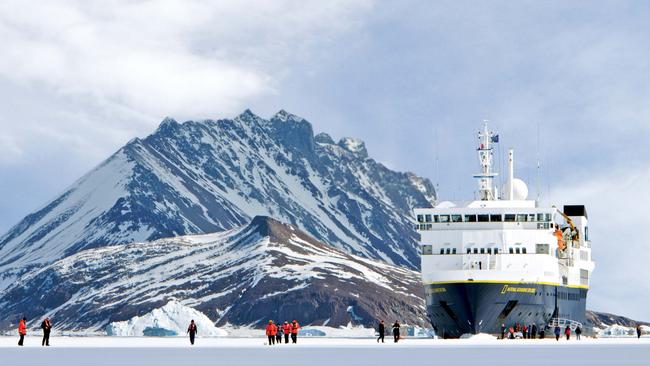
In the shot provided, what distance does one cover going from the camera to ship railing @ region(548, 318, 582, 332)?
13850cm

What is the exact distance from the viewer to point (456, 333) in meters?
134

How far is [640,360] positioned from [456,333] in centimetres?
4987

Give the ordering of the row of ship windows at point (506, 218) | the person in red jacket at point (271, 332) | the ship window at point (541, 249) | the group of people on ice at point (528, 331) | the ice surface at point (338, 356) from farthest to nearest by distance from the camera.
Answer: the row of ship windows at point (506, 218), the ship window at point (541, 249), the group of people on ice at point (528, 331), the person in red jacket at point (271, 332), the ice surface at point (338, 356)

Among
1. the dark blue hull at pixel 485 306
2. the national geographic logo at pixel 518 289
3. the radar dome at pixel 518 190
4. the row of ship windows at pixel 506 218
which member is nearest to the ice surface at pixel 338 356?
the dark blue hull at pixel 485 306

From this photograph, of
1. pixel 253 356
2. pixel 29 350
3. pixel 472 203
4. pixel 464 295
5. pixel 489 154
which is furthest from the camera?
pixel 489 154

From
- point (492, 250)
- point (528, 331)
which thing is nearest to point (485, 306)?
point (528, 331)

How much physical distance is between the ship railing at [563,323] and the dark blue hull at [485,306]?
32.0 inches

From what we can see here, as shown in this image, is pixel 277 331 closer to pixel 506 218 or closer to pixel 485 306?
pixel 485 306

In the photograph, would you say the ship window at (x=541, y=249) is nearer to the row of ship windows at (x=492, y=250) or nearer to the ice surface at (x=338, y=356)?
the row of ship windows at (x=492, y=250)

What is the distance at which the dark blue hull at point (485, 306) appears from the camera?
131 metres

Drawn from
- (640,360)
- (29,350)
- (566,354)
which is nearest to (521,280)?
(566,354)

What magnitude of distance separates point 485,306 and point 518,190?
30.8 m

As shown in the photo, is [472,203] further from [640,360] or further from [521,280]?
[640,360]

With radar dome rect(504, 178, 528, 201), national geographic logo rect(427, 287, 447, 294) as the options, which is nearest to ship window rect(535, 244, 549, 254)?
national geographic logo rect(427, 287, 447, 294)
